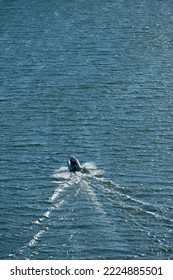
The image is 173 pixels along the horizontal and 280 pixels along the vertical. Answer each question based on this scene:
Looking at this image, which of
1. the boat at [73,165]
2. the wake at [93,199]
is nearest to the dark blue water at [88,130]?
the wake at [93,199]

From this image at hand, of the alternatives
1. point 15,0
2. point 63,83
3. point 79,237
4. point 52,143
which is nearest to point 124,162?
point 52,143

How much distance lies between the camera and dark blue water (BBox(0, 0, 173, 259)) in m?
95.5

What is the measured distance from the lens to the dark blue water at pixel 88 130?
9550 cm

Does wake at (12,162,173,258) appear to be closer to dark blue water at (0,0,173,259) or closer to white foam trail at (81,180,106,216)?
white foam trail at (81,180,106,216)

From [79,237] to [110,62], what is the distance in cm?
5971

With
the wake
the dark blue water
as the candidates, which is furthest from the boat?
the dark blue water

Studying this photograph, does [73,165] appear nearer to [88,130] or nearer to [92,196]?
[92,196]

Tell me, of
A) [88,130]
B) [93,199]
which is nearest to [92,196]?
[93,199]

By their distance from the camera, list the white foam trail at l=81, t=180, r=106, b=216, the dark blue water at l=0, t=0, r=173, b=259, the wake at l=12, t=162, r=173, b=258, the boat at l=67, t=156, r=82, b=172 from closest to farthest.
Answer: the dark blue water at l=0, t=0, r=173, b=259 < the wake at l=12, t=162, r=173, b=258 < the white foam trail at l=81, t=180, r=106, b=216 < the boat at l=67, t=156, r=82, b=172

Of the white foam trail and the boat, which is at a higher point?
the boat

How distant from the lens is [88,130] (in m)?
122

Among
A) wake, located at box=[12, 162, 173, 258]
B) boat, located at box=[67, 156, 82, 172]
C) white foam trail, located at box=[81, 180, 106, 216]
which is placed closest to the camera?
wake, located at box=[12, 162, 173, 258]

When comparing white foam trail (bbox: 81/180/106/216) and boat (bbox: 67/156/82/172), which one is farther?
boat (bbox: 67/156/82/172)

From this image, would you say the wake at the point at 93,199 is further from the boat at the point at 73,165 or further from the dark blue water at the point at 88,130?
the boat at the point at 73,165
